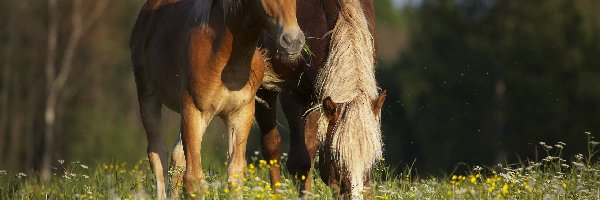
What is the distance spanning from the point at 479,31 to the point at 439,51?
1372 millimetres

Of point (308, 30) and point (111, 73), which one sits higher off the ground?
point (111, 73)

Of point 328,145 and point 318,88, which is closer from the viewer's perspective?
point 328,145

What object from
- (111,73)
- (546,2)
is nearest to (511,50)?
(546,2)

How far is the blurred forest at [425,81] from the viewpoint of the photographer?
33.2 metres

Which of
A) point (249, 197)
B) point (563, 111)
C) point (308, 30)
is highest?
point (563, 111)

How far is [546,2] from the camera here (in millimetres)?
34062

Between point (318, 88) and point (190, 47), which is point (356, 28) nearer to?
point (318, 88)

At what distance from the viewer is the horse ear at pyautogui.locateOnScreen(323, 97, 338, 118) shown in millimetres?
7121

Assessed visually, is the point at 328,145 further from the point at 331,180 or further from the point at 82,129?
the point at 82,129

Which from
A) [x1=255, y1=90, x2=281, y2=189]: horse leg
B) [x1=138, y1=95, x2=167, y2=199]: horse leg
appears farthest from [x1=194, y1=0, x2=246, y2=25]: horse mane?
[x1=255, y1=90, x2=281, y2=189]: horse leg

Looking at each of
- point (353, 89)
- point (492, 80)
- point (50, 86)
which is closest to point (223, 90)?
point (353, 89)

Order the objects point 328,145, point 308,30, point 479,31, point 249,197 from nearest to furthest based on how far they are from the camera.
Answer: point 249,197 < point 328,145 < point 308,30 < point 479,31

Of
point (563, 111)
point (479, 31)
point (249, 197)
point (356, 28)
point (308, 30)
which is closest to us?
point (249, 197)

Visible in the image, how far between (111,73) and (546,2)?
1317cm
